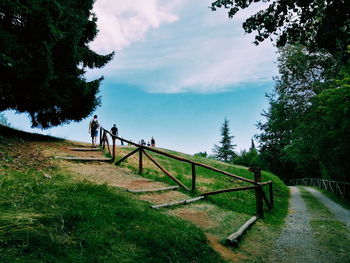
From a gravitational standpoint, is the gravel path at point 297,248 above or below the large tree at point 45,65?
below

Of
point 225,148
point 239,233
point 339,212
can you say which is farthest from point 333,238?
point 225,148

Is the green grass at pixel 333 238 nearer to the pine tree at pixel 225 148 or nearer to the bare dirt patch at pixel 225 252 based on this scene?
the bare dirt patch at pixel 225 252

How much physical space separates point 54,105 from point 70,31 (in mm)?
4408

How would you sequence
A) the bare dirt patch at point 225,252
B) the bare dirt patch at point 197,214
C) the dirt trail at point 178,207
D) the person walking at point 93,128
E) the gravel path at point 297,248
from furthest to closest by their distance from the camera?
the person walking at point 93,128 < the bare dirt patch at point 197,214 < the dirt trail at point 178,207 < the gravel path at point 297,248 < the bare dirt patch at point 225,252

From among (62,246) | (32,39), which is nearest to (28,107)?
(32,39)

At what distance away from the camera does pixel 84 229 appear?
13.4 feet

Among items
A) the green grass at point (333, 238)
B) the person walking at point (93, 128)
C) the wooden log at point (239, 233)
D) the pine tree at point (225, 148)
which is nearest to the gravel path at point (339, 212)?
the green grass at point (333, 238)

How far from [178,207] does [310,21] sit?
604 cm

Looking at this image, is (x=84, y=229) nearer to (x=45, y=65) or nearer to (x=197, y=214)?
(x=197, y=214)

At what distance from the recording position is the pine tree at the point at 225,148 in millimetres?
59562

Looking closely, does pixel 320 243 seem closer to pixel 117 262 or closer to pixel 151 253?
pixel 151 253

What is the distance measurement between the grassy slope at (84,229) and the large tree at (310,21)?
4.63 m

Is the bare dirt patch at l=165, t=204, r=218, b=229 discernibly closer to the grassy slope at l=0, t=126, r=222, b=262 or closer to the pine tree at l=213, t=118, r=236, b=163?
the grassy slope at l=0, t=126, r=222, b=262

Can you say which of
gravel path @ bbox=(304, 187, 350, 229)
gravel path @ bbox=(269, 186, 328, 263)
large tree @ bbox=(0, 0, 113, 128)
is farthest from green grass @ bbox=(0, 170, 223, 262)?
gravel path @ bbox=(304, 187, 350, 229)
